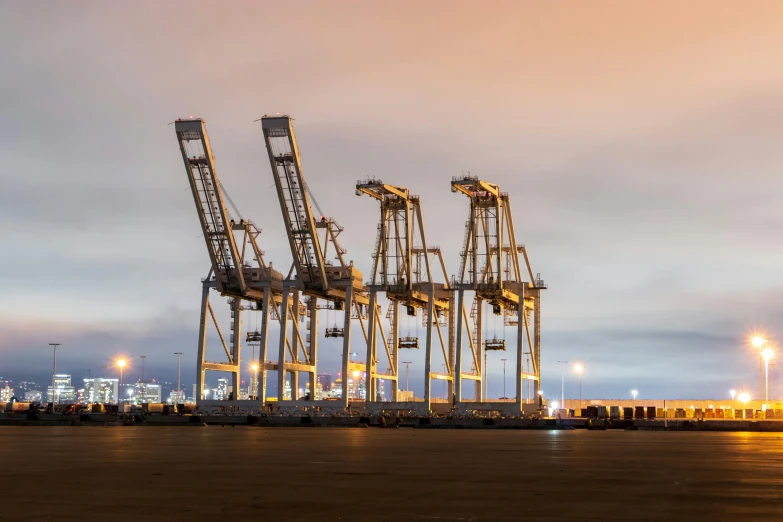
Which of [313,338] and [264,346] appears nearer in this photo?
[264,346]

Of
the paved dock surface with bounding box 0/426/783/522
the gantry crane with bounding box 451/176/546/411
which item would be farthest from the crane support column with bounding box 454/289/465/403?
the paved dock surface with bounding box 0/426/783/522

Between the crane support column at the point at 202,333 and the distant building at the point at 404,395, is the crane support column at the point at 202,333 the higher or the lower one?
the higher one

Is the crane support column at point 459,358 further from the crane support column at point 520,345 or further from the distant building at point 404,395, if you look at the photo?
the distant building at point 404,395

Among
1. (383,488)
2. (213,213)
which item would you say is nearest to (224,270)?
(213,213)

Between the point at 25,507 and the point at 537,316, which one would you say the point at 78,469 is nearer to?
the point at 25,507

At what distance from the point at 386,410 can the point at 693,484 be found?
271 feet

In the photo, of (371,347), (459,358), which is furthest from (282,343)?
(459,358)

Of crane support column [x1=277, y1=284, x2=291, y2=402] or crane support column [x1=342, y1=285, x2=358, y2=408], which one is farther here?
crane support column [x1=277, y1=284, x2=291, y2=402]

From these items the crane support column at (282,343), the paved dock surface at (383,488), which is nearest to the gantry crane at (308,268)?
the crane support column at (282,343)

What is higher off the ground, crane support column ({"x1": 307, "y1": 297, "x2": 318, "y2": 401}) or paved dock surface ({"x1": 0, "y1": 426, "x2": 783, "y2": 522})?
crane support column ({"x1": 307, "y1": 297, "x2": 318, "y2": 401})

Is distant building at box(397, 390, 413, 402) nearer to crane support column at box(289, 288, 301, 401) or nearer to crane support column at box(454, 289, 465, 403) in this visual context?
crane support column at box(289, 288, 301, 401)

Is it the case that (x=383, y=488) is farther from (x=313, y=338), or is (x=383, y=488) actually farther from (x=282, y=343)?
(x=313, y=338)

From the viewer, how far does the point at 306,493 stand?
15.4 meters

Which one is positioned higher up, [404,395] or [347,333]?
[347,333]
